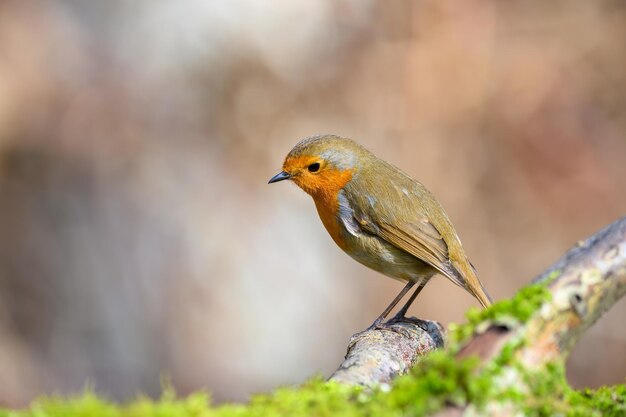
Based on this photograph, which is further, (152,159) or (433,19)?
(433,19)

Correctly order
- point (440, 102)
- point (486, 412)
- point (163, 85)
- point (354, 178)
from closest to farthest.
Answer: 1. point (486, 412)
2. point (354, 178)
3. point (163, 85)
4. point (440, 102)

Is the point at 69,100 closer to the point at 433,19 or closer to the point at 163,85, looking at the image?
the point at 163,85

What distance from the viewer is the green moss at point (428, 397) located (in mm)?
2135

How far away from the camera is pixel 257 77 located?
8523 millimetres

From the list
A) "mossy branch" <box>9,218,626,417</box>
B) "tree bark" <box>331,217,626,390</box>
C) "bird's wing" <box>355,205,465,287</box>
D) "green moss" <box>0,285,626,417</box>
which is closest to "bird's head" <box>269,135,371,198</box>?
"bird's wing" <box>355,205,465,287</box>

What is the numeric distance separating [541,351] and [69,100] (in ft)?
21.4

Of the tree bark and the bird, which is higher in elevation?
the bird

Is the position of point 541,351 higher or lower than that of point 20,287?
Result: lower

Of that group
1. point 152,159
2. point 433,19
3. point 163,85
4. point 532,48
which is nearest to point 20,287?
point 152,159

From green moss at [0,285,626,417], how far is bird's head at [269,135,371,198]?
2694mm

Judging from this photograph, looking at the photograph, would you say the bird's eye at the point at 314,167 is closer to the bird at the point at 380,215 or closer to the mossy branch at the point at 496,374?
the bird at the point at 380,215

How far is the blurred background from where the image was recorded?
7879mm

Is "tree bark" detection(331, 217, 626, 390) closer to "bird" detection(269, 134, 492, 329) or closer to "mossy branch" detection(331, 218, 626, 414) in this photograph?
"mossy branch" detection(331, 218, 626, 414)

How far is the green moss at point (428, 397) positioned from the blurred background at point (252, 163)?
543cm
